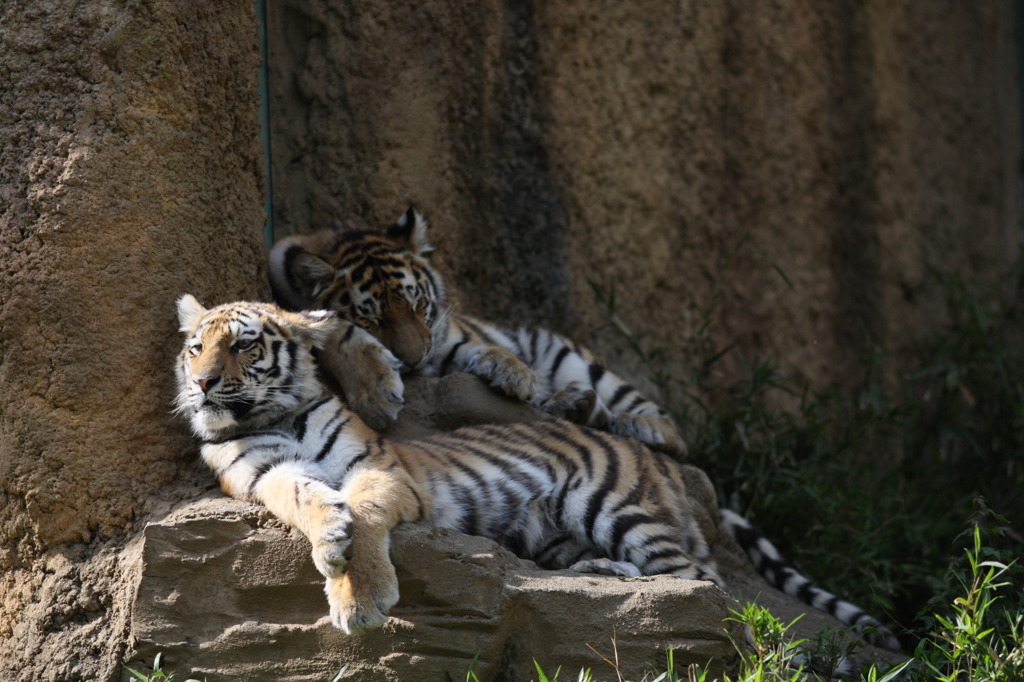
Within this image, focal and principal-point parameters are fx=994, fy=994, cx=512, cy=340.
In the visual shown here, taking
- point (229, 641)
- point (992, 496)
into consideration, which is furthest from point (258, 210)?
point (992, 496)

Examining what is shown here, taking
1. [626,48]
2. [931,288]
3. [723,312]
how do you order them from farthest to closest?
1. [931,288]
2. [723,312]
3. [626,48]

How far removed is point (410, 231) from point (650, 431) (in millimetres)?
1270

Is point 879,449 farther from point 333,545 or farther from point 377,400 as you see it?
point 333,545

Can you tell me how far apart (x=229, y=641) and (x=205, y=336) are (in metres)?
0.88

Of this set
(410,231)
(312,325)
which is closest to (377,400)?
(312,325)

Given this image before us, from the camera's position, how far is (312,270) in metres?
3.77

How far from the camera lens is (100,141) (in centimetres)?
300

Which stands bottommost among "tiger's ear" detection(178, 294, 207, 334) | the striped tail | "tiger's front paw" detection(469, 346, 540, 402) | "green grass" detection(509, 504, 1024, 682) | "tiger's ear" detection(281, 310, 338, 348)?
the striped tail

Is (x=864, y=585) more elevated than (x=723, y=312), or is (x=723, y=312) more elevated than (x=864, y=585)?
(x=723, y=312)

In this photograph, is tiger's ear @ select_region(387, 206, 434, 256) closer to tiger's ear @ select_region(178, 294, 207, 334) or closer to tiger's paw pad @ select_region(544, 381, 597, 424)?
tiger's paw pad @ select_region(544, 381, 597, 424)

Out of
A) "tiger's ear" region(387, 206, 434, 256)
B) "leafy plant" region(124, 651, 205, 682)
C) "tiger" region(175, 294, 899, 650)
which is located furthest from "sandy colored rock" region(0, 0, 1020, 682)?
"tiger's ear" region(387, 206, 434, 256)

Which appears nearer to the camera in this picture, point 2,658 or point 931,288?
point 2,658

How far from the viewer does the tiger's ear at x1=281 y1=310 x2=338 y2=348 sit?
3199 millimetres

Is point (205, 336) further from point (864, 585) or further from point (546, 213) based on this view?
point (864, 585)
